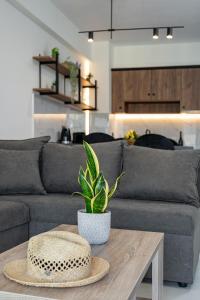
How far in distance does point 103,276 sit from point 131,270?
14cm

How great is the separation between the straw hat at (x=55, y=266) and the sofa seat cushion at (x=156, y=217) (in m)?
1.19

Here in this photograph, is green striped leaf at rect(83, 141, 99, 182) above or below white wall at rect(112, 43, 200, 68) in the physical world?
below

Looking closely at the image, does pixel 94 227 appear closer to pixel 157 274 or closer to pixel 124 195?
pixel 157 274

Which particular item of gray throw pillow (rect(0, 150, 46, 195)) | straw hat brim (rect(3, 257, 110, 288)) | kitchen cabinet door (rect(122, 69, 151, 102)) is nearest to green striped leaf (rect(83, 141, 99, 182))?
straw hat brim (rect(3, 257, 110, 288))

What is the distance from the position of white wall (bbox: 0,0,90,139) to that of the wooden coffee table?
2.44 metres

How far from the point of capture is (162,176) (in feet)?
9.68

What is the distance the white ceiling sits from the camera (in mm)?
5152

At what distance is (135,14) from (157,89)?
1.92 m

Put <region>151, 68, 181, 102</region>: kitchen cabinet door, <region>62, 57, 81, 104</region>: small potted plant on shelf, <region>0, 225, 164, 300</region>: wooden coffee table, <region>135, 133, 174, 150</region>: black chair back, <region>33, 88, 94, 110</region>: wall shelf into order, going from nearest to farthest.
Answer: <region>0, 225, 164, 300</region>: wooden coffee table
<region>135, 133, 174, 150</region>: black chair back
<region>33, 88, 94, 110</region>: wall shelf
<region>62, 57, 81, 104</region>: small potted plant on shelf
<region>151, 68, 181, 102</region>: kitchen cabinet door

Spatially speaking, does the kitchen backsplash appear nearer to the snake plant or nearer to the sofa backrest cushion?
the sofa backrest cushion

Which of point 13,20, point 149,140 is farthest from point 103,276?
point 13,20

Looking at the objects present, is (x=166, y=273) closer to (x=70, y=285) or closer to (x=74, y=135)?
(x=70, y=285)

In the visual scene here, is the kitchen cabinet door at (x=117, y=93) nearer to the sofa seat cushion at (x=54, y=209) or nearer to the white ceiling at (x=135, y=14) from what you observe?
the white ceiling at (x=135, y=14)

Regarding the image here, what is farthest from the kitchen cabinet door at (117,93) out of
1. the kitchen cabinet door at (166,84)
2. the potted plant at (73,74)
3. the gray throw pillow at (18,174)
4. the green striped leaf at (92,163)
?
the green striped leaf at (92,163)
